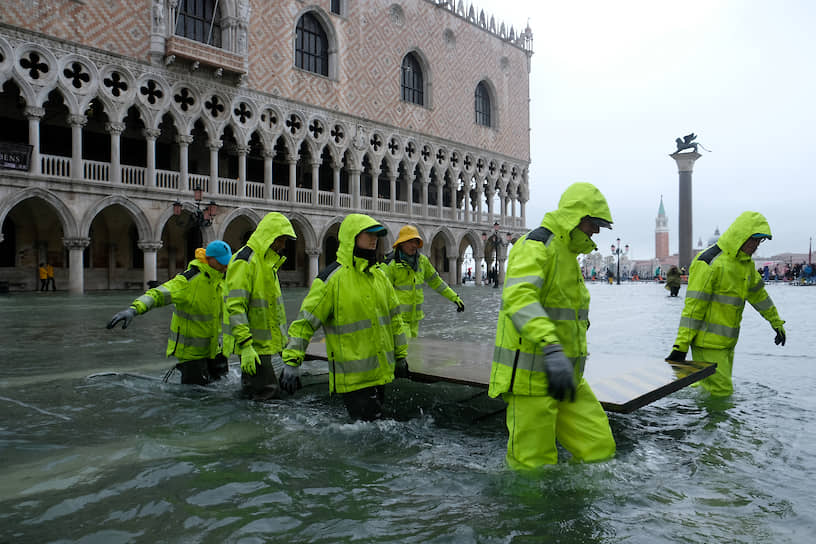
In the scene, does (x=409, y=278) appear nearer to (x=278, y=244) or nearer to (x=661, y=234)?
(x=278, y=244)

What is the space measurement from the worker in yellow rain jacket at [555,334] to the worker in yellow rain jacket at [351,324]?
41.5 inches

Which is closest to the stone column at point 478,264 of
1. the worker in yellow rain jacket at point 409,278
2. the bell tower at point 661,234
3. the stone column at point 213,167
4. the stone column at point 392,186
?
the stone column at point 392,186

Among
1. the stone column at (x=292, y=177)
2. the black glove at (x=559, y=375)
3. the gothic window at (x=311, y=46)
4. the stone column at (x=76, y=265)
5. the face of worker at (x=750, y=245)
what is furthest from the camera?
the gothic window at (x=311, y=46)

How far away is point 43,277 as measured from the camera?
20094 mm

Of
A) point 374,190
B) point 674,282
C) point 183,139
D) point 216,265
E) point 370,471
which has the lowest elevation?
point 370,471

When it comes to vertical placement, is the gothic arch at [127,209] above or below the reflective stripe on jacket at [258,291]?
above

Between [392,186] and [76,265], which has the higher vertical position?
[392,186]

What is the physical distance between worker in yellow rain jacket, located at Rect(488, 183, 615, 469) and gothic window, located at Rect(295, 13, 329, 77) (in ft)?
79.9

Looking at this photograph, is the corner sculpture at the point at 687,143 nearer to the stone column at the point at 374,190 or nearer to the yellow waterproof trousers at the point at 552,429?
the stone column at the point at 374,190

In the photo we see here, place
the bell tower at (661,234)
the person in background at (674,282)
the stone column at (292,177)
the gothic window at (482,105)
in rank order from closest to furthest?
the person in background at (674,282) → the stone column at (292,177) → the gothic window at (482,105) → the bell tower at (661,234)

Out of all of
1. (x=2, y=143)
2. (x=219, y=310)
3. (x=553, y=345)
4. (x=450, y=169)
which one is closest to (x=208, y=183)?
(x=2, y=143)

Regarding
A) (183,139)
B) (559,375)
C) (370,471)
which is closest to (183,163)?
(183,139)

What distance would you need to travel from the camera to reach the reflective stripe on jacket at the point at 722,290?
15.7 feet

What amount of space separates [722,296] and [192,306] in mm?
4504
